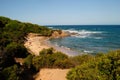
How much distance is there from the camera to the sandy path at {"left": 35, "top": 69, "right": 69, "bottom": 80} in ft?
50.5

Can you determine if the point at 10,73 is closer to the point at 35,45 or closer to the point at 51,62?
the point at 51,62

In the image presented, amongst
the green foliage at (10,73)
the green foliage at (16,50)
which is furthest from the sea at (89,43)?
the green foliage at (10,73)

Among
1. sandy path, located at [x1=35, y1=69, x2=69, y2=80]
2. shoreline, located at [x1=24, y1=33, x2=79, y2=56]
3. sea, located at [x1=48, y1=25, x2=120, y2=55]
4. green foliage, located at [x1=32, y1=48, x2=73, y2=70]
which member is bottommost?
sea, located at [x1=48, y1=25, x2=120, y2=55]

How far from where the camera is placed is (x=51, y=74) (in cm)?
1603

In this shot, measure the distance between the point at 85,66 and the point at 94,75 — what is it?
6.04 feet

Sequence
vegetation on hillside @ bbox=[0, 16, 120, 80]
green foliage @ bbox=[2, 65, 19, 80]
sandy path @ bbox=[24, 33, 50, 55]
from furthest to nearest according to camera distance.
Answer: sandy path @ bbox=[24, 33, 50, 55], green foliage @ bbox=[2, 65, 19, 80], vegetation on hillside @ bbox=[0, 16, 120, 80]

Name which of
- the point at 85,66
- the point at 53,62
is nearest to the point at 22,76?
the point at 53,62

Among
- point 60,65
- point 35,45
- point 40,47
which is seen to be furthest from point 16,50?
point 35,45

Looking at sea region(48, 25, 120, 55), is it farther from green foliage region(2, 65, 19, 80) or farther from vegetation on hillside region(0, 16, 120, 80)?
green foliage region(2, 65, 19, 80)

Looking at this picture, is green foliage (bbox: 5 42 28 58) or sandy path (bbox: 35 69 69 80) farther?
green foliage (bbox: 5 42 28 58)

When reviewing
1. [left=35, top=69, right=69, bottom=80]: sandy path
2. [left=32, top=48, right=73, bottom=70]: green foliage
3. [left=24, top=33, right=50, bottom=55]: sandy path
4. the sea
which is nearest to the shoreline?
[left=24, top=33, right=50, bottom=55]: sandy path

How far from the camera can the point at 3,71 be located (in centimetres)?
1407

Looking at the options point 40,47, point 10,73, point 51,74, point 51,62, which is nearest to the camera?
point 10,73

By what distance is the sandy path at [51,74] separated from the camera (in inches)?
606
